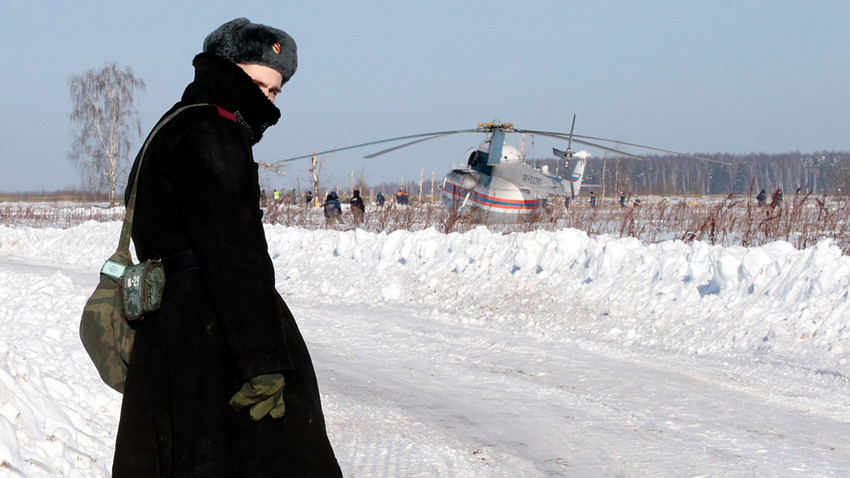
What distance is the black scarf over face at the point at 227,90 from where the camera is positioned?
2.30 meters

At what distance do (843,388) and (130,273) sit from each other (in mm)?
6499

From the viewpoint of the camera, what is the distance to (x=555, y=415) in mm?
5789

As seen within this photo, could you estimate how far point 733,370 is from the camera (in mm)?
7492

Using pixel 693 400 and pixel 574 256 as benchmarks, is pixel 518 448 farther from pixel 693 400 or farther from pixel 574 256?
pixel 574 256

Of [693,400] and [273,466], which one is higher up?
[273,466]

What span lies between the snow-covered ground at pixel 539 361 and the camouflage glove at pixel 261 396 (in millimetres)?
1873

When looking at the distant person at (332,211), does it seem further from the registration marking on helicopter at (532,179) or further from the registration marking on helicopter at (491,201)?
the registration marking on helicopter at (532,179)

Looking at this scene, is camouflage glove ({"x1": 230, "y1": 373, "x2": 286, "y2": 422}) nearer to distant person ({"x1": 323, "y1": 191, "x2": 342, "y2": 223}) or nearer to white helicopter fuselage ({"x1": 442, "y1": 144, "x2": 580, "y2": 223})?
distant person ({"x1": 323, "y1": 191, "x2": 342, "y2": 223})

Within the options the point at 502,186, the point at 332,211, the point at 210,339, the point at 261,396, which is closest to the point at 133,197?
the point at 210,339

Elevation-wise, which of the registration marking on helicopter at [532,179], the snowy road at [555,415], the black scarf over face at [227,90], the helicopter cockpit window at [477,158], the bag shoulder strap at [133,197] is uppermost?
the helicopter cockpit window at [477,158]

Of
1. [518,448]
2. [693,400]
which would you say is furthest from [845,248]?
[518,448]

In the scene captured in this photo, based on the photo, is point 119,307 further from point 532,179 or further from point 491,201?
point 532,179

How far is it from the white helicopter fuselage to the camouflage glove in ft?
67.6

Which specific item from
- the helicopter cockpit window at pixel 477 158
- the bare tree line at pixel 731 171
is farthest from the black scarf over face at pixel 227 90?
the bare tree line at pixel 731 171
